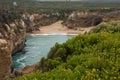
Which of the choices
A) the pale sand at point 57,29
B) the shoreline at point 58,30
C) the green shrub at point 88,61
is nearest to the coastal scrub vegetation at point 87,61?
the green shrub at point 88,61

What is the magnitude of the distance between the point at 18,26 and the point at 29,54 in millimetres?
9312

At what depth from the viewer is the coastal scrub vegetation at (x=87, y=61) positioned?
895 centimetres

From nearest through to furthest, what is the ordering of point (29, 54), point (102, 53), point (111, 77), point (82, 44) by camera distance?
1. point (111, 77)
2. point (102, 53)
3. point (82, 44)
4. point (29, 54)

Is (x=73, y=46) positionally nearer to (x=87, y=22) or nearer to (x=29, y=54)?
(x=29, y=54)

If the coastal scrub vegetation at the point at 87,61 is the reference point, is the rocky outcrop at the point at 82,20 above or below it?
below

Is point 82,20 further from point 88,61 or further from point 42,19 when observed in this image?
point 88,61

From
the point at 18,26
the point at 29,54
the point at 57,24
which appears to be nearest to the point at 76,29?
the point at 57,24

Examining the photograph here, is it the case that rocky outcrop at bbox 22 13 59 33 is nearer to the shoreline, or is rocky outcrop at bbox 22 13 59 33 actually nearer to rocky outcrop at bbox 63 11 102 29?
the shoreline

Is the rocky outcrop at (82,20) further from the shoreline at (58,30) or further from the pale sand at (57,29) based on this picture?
the shoreline at (58,30)

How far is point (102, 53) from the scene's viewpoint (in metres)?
10.6

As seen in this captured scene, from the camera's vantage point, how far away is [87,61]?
9.91m

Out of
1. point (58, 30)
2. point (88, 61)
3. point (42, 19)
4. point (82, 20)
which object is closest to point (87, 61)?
point (88, 61)

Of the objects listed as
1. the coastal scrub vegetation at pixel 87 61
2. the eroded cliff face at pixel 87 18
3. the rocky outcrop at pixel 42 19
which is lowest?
the rocky outcrop at pixel 42 19

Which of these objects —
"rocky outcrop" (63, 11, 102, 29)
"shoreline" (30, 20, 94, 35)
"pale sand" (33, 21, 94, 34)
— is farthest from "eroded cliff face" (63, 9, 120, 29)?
"shoreline" (30, 20, 94, 35)
